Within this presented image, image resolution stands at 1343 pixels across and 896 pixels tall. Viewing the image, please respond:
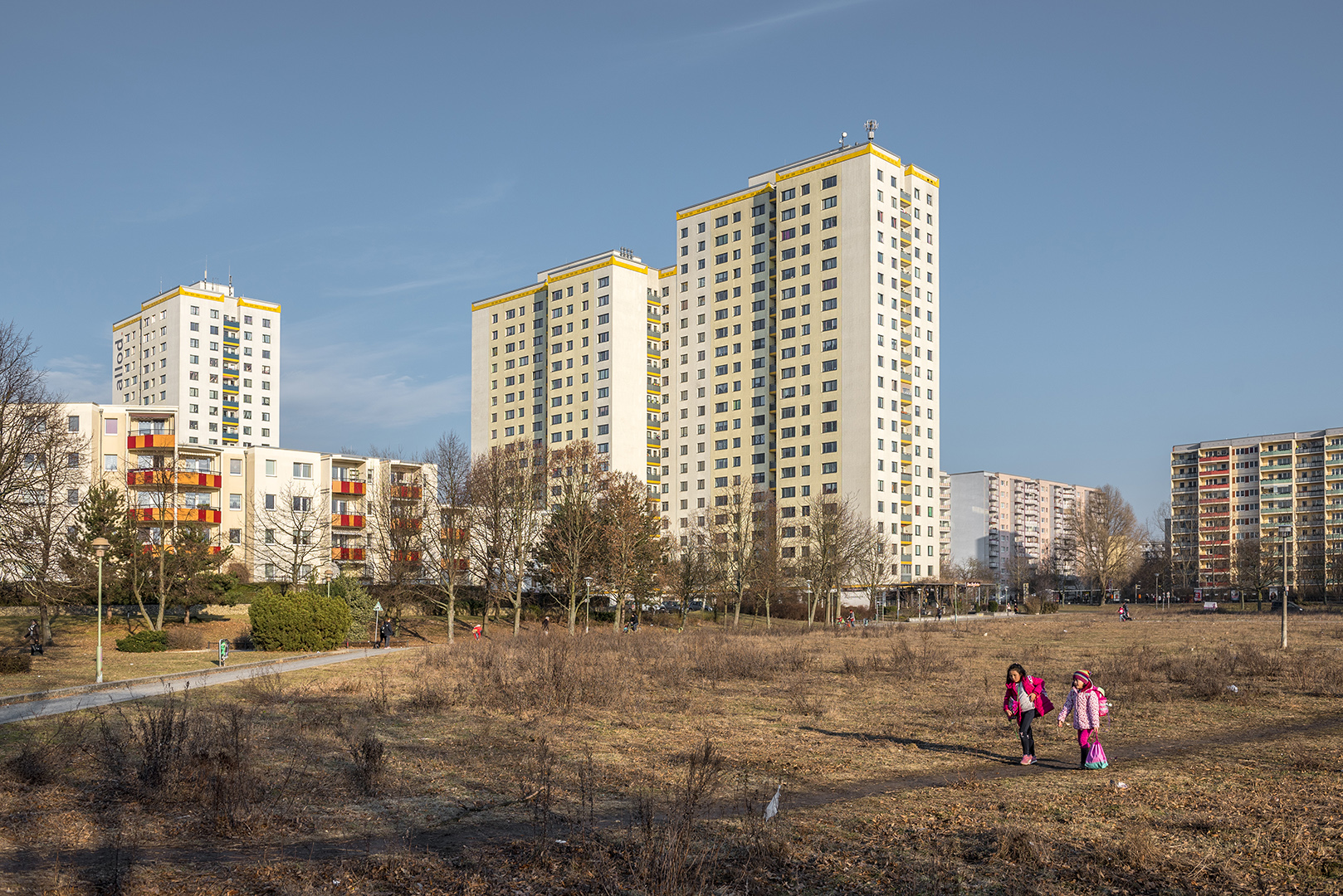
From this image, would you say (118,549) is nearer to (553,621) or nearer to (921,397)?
(553,621)

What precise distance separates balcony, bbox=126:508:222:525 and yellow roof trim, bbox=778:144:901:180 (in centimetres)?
A: 7017

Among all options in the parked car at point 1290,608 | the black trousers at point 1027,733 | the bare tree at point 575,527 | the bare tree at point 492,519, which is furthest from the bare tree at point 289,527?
the parked car at point 1290,608

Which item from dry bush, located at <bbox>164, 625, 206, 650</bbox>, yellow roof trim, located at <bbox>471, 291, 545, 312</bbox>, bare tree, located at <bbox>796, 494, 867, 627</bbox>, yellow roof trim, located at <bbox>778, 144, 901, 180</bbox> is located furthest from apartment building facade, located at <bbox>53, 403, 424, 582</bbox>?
yellow roof trim, located at <bbox>778, 144, 901, 180</bbox>

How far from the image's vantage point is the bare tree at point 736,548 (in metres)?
73.3

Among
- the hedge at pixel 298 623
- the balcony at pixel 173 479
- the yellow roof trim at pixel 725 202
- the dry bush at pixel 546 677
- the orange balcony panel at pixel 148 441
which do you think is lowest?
the hedge at pixel 298 623

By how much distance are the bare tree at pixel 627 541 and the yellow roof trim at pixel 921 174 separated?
6482 cm

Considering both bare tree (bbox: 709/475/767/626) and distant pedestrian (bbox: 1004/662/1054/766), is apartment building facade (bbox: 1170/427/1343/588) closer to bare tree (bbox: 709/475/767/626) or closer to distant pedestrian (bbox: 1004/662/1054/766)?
bare tree (bbox: 709/475/767/626)

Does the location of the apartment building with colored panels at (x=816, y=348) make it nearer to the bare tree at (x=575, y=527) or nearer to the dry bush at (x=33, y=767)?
the bare tree at (x=575, y=527)

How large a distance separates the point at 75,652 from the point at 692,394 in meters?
87.2

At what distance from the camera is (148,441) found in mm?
78312

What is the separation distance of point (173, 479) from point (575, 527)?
85.4 ft

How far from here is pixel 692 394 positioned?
123 meters

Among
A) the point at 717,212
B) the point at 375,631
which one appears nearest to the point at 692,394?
the point at 717,212

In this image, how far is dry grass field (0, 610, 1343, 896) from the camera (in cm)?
903
